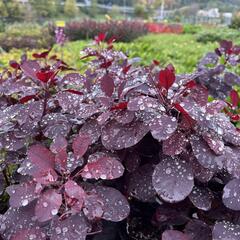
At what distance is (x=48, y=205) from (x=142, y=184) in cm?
29

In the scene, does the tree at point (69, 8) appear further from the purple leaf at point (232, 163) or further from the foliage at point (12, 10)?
the purple leaf at point (232, 163)

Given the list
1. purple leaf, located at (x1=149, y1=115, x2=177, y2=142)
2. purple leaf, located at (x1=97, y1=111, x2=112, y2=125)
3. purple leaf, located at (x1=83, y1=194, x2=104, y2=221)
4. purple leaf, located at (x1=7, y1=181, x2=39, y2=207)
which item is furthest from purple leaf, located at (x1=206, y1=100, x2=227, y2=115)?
purple leaf, located at (x1=7, y1=181, x2=39, y2=207)

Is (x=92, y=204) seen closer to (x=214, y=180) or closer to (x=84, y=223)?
(x=84, y=223)

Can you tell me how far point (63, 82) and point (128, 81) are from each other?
193 millimetres

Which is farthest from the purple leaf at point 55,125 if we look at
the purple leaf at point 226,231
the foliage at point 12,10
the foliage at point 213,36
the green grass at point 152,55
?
the foliage at point 12,10

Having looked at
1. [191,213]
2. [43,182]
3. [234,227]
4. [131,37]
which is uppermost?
[43,182]

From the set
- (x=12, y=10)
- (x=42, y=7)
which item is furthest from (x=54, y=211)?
(x=42, y=7)

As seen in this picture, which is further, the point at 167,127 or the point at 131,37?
the point at 131,37

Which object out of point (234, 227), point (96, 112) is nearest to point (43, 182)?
point (96, 112)

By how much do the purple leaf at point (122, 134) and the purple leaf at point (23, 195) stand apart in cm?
21

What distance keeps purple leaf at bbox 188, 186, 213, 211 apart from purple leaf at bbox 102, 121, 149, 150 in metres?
0.19

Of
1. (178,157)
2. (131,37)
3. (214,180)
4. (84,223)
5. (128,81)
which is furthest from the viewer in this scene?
(131,37)

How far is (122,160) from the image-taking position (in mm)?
1091

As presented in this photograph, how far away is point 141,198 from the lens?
1032mm
